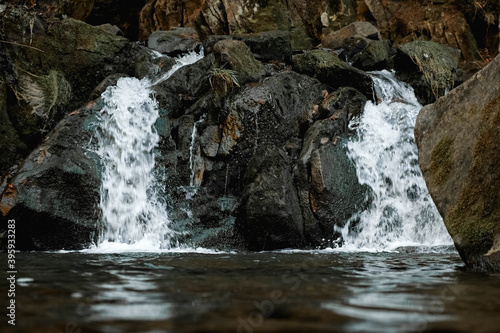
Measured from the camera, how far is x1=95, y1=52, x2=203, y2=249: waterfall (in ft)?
25.8

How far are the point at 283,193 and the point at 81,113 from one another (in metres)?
4.32

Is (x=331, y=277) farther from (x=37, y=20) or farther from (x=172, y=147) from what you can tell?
(x=37, y=20)

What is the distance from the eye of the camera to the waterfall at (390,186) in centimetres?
802

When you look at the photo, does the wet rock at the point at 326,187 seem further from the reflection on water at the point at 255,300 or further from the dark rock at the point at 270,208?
the reflection on water at the point at 255,300

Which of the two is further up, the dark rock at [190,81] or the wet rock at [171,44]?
the wet rock at [171,44]

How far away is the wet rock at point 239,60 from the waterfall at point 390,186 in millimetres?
2573

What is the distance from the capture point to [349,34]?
14.9 m

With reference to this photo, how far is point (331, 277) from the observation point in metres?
3.26

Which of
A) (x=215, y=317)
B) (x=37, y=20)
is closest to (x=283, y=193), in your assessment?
(x=215, y=317)

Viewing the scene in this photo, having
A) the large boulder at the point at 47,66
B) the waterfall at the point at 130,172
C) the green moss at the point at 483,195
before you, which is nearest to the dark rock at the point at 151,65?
the large boulder at the point at 47,66

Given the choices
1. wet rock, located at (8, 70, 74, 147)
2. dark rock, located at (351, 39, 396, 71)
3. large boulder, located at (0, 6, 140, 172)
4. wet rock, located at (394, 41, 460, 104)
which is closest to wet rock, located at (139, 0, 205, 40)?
large boulder, located at (0, 6, 140, 172)

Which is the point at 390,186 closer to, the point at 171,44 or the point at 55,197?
the point at 55,197

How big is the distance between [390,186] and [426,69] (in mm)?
4162

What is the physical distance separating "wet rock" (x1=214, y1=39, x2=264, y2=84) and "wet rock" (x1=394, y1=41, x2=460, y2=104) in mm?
3891
